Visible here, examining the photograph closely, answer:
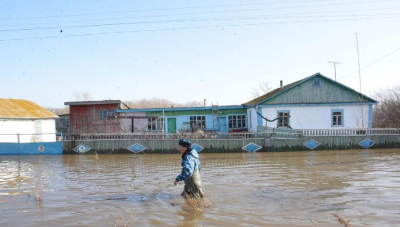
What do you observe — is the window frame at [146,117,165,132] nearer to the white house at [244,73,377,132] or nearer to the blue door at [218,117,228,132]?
the blue door at [218,117,228,132]

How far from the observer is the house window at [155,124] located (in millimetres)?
30125

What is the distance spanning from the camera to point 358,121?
1073 inches

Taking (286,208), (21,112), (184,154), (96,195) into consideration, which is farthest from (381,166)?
(21,112)

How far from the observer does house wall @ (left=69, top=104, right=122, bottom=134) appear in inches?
1227

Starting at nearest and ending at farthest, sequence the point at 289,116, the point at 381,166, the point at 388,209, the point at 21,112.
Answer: the point at 388,209
the point at 381,166
the point at 289,116
the point at 21,112

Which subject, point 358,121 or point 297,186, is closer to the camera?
point 297,186

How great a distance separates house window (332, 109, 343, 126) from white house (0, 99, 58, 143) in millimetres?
21888

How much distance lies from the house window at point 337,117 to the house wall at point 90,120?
18.5m

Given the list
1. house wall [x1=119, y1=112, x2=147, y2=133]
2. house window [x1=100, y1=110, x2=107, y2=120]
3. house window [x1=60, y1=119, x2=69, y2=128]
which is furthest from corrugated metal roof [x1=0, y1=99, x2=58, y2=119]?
house wall [x1=119, y1=112, x2=147, y2=133]

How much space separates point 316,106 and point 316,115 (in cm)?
72

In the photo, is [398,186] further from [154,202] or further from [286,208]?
[154,202]

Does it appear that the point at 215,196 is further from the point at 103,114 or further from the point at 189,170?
the point at 103,114

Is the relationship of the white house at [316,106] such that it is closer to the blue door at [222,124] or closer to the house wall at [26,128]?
the blue door at [222,124]

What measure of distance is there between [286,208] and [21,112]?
91.0 feet
